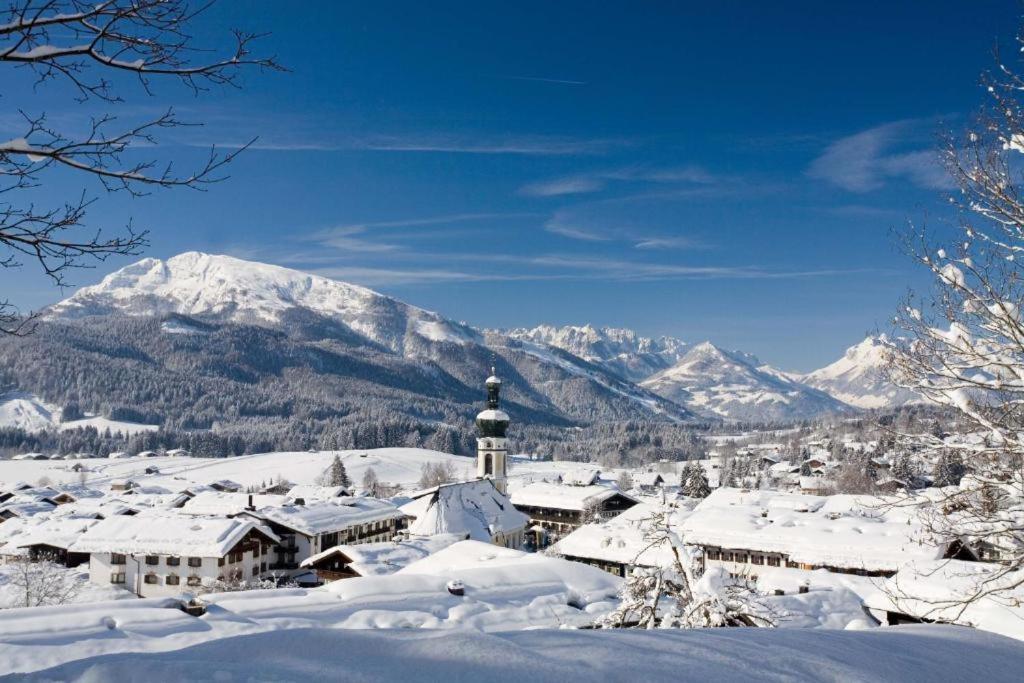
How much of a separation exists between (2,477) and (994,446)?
140158mm

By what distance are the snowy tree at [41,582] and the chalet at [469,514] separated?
69.3 ft

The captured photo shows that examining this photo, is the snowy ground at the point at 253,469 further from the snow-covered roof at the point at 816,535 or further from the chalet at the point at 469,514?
the snow-covered roof at the point at 816,535

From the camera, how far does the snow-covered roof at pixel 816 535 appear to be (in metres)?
37.7

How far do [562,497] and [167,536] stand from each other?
46975 millimetres

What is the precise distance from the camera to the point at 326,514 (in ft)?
172

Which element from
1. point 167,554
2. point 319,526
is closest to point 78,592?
point 167,554

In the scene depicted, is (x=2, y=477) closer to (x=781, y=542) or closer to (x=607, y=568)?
(x=607, y=568)

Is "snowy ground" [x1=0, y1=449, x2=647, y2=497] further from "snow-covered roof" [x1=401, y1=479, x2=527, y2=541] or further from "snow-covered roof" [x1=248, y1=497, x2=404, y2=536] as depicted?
"snow-covered roof" [x1=401, y1=479, x2=527, y2=541]

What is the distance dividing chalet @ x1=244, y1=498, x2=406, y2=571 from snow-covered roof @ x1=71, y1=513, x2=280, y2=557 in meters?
5.32

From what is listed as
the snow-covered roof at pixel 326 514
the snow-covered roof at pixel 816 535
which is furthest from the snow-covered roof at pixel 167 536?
the snow-covered roof at pixel 816 535

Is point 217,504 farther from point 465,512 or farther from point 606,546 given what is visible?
point 606,546

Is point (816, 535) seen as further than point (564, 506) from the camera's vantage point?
No

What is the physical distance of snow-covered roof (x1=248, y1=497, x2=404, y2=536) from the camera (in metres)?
48.9

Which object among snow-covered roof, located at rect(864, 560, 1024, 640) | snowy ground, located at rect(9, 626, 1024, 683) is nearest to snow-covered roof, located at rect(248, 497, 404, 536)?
snow-covered roof, located at rect(864, 560, 1024, 640)
